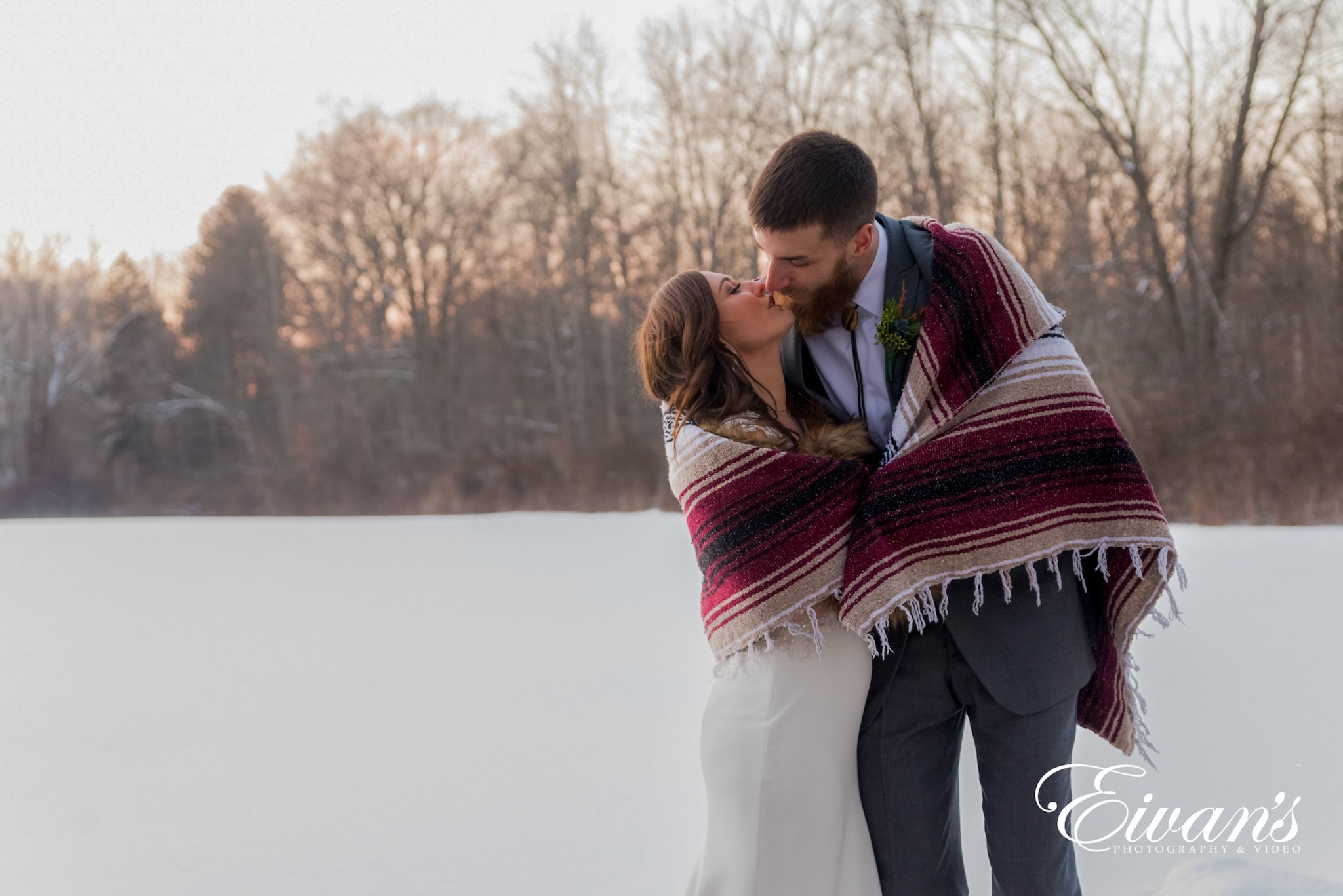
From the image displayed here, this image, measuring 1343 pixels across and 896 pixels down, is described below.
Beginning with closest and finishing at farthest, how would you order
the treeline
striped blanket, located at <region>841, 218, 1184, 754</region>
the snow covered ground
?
striped blanket, located at <region>841, 218, 1184, 754</region> < the snow covered ground < the treeline

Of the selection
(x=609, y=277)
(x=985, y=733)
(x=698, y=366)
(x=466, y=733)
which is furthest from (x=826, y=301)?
(x=609, y=277)

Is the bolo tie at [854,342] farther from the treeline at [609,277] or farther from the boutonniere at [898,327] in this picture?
the treeline at [609,277]

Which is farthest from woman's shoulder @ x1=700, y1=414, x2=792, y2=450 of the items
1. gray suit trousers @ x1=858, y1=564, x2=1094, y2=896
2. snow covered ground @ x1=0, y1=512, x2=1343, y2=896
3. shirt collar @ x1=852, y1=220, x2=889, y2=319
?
snow covered ground @ x1=0, y1=512, x2=1343, y2=896

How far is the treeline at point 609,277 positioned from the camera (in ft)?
35.2

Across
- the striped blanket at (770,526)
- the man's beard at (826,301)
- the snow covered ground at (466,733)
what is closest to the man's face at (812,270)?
the man's beard at (826,301)

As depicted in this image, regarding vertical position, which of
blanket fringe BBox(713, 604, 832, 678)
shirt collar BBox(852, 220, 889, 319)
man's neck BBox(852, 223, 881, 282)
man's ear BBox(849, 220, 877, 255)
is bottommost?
blanket fringe BBox(713, 604, 832, 678)

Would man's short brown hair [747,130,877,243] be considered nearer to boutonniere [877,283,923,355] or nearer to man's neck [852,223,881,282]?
man's neck [852,223,881,282]

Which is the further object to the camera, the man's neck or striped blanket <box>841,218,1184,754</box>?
the man's neck

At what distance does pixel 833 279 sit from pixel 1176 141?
37.9ft

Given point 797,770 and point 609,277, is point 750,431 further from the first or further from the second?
point 609,277

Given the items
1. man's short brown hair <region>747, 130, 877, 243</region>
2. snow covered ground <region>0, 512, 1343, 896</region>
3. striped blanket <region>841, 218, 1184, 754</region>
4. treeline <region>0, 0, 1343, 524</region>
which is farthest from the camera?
treeline <region>0, 0, 1343, 524</region>

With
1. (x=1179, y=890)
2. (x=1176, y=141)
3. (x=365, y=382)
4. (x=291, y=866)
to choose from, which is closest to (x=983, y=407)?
(x=1179, y=890)

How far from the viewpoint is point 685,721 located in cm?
453

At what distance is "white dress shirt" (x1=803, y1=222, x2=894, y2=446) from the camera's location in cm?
188
